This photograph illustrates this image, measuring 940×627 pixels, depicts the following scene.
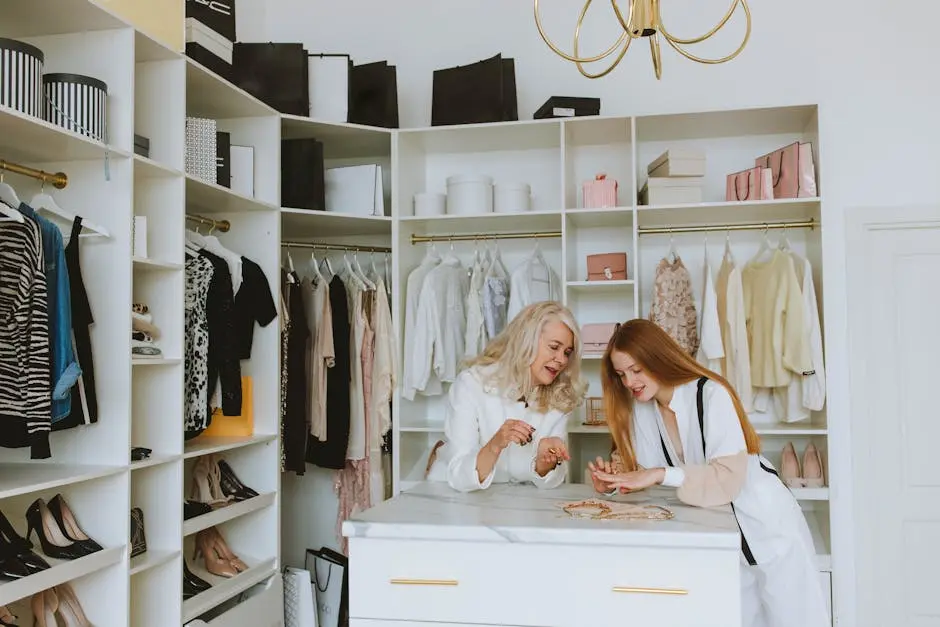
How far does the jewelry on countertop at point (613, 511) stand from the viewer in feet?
7.07

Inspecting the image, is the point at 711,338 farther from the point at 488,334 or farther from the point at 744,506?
the point at 744,506

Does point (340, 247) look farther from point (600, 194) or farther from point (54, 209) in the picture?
point (54, 209)

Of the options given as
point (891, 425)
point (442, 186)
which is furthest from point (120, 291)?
point (891, 425)

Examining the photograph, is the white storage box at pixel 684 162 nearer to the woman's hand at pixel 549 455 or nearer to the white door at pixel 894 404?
the white door at pixel 894 404

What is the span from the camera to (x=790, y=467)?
4.33 m

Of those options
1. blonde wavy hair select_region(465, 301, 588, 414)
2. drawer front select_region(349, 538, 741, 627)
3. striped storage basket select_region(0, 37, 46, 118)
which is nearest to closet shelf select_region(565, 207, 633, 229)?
blonde wavy hair select_region(465, 301, 588, 414)

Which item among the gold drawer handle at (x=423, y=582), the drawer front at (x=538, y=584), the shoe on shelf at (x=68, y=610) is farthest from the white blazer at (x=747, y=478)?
the shoe on shelf at (x=68, y=610)

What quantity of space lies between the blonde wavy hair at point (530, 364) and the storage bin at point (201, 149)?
136 centimetres

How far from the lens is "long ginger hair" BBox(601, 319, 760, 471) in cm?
269

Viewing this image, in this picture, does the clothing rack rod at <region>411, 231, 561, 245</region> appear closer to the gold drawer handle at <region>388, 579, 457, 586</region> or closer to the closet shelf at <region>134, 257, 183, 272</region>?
the closet shelf at <region>134, 257, 183, 272</region>

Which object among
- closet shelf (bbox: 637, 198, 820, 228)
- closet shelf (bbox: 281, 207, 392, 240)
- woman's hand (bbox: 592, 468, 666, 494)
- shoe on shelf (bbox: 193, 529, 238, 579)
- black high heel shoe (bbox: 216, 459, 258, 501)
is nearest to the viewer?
woman's hand (bbox: 592, 468, 666, 494)

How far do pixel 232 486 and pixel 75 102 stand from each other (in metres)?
1.82

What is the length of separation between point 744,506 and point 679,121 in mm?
2353

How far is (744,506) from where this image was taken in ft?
8.64
